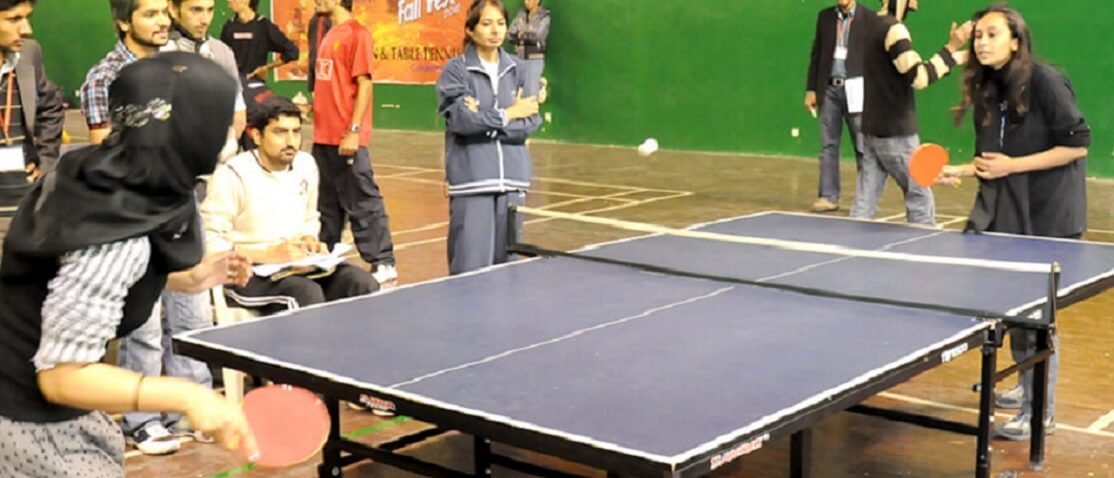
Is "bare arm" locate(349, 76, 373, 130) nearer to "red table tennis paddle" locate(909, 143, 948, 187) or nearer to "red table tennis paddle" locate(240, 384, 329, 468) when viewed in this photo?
"red table tennis paddle" locate(909, 143, 948, 187)

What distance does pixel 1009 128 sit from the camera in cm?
485

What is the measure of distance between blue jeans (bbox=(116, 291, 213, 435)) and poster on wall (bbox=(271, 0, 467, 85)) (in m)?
10.8

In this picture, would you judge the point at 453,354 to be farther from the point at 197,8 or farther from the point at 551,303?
the point at 197,8

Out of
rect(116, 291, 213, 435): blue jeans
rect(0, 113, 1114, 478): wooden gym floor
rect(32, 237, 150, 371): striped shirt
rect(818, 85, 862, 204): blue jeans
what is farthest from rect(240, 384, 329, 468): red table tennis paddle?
rect(818, 85, 862, 204): blue jeans

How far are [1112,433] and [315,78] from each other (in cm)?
472

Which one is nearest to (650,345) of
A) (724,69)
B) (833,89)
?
(833,89)

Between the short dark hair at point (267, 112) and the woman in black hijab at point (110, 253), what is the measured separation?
2.85m

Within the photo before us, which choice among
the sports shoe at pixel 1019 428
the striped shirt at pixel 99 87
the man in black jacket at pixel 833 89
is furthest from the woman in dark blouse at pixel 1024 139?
the man in black jacket at pixel 833 89

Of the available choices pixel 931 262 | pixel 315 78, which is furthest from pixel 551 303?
pixel 315 78

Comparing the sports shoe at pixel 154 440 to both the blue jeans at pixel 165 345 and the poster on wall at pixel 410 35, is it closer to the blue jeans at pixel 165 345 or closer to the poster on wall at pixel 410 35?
the blue jeans at pixel 165 345

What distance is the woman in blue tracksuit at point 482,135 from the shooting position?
17.9 feet

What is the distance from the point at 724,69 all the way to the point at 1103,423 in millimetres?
8981

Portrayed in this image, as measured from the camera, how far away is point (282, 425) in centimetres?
242

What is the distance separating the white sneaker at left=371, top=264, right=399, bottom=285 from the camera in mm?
7305
